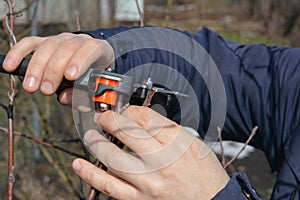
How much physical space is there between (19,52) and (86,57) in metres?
0.13

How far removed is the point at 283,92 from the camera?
1.46m

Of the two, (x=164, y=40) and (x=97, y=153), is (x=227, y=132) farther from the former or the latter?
(x=97, y=153)

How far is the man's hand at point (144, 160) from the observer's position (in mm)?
776

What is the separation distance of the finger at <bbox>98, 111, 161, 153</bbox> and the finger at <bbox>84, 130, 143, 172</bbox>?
16 millimetres

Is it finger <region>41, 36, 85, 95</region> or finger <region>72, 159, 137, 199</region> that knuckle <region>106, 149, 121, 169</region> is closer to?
finger <region>72, 159, 137, 199</region>

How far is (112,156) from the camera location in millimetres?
779

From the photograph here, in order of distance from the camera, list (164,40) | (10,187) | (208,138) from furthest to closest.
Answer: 1. (208,138)
2. (164,40)
3. (10,187)

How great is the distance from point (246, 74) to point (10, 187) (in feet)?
2.60

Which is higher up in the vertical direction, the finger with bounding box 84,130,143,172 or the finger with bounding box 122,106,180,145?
the finger with bounding box 122,106,180,145

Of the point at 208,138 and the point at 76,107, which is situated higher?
the point at 76,107

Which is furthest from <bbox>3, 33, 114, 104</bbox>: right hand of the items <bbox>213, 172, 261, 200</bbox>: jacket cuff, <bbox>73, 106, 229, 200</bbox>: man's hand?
<bbox>213, 172, 261, 200</bbox>: jacket cuff

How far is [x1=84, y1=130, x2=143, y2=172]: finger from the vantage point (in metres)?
0.77

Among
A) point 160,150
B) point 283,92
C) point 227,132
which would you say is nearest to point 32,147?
point 227,132

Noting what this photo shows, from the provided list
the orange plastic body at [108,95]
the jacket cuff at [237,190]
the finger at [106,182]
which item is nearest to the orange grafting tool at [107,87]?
the orange plastic body at [108,95]
